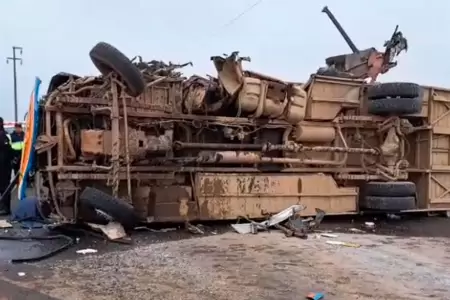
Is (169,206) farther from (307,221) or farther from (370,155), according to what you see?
(370,155)

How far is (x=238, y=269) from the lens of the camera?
194 inches

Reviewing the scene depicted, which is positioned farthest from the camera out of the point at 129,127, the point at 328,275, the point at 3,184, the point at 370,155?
the point at 3,184

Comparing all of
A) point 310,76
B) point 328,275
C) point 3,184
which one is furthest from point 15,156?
point 328,275

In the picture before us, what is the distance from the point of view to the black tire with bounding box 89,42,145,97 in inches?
246

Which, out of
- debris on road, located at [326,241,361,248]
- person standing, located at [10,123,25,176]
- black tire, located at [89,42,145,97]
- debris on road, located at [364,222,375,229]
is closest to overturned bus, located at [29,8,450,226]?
black tire, located at [89,42,145,97]

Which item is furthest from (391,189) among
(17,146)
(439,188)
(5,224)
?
(17,146)

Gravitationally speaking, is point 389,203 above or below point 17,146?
below

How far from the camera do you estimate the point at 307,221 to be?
7258 mm

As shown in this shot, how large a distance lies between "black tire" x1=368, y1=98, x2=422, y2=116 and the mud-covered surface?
85.3 inches

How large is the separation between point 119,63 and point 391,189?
4.34 meters

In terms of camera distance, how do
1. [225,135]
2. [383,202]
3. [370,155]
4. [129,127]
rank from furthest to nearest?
[370,155]
[383,202]
[225,135]
[129,127]

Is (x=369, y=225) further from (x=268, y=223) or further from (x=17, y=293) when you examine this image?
(x=17, y=293)

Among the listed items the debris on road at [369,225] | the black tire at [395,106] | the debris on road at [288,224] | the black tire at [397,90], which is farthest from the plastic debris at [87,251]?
the black tire at [397,90]

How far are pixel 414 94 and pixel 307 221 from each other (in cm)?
259
